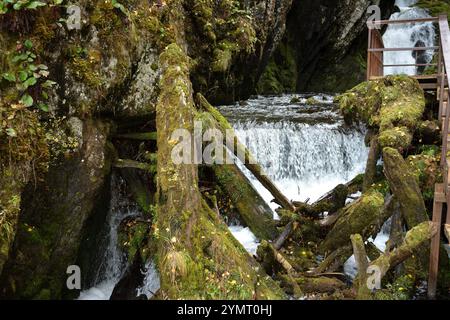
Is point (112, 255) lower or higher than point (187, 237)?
lower

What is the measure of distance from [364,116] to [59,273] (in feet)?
18.3

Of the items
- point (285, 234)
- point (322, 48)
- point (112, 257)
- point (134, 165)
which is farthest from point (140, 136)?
point (322, 48)

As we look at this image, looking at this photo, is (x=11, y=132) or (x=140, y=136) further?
(x=140, y=136)

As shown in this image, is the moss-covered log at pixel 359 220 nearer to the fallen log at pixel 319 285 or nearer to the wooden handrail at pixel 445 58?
the fallen log at pixel 319 285

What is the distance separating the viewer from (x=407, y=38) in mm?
19016

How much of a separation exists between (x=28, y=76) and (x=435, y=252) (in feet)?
18.0

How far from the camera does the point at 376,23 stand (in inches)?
349

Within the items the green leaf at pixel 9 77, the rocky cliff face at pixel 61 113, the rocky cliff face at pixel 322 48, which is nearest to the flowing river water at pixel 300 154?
the rocky cliff face at pixel 61 113

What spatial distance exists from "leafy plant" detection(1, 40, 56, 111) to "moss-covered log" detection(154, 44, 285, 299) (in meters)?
1.57

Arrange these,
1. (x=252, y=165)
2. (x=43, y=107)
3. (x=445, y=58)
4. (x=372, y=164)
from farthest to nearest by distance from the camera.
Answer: (x=372, y=164), (x=252, y=165), (x=445, y=58), (x=43, y=107)

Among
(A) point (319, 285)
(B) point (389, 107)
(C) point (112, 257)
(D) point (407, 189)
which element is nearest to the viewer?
(A) point (319, 285)

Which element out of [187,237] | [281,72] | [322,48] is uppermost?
[322,48]

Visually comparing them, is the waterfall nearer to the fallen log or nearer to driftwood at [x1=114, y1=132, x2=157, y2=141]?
driftwood at [x1=114, y1=132, x2=157, y2=141]

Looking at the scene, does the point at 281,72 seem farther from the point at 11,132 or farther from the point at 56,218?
the point at 11,132
